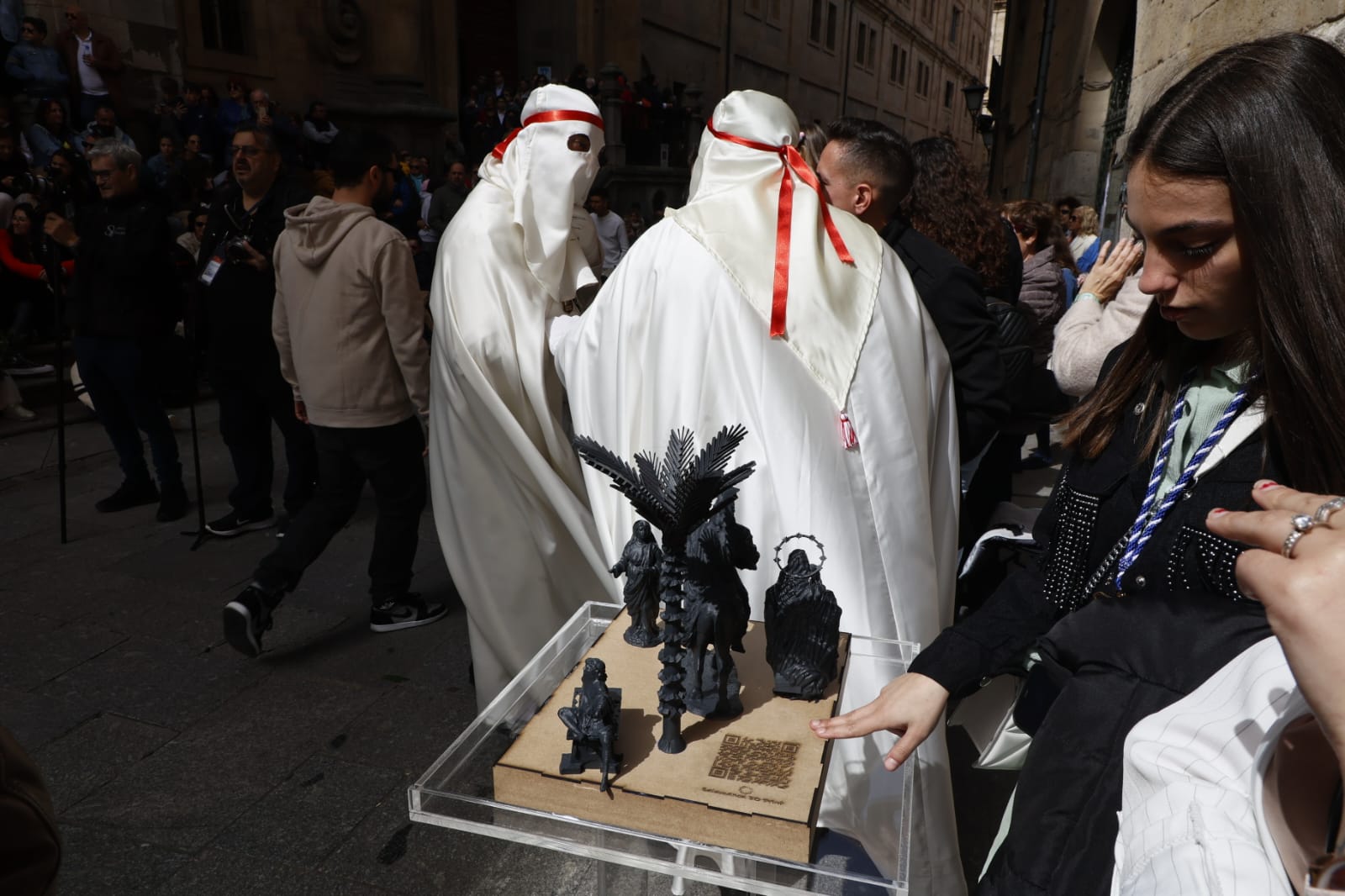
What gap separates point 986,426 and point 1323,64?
5.42 ft

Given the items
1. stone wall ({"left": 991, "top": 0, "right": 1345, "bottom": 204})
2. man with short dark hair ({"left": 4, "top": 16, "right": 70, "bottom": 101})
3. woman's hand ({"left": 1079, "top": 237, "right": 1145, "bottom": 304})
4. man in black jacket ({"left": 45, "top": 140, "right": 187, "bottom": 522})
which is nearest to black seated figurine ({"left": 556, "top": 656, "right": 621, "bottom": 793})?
stone wall ({"left": 991, "top": 0, "right": 1345, "bottom": 204})

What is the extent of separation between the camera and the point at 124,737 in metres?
3.07

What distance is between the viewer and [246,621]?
11.1 ft

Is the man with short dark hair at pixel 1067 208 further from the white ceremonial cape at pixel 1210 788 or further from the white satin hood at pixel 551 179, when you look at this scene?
the white ceremonial cape at pixel 1210 788

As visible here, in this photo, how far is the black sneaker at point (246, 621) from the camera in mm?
3383

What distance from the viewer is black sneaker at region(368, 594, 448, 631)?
391 centimetres

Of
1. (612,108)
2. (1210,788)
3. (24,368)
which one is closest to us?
(1210,788)

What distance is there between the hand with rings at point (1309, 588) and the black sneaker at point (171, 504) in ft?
18.3

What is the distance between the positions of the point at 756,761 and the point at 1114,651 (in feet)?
1.75

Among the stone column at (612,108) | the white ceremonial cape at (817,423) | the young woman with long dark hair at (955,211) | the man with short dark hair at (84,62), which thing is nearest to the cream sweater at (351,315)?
the white ceremonial cape at (817,423)

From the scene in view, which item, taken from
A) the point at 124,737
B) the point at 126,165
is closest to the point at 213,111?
the point at 126,165

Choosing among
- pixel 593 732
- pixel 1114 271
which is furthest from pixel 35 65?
pixel 593 732

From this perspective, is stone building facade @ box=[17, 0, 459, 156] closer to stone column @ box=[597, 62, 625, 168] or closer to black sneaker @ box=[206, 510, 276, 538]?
stone column @ box=[597, 62, 625, 168]

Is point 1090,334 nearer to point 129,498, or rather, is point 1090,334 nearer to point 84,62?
point 129,498
